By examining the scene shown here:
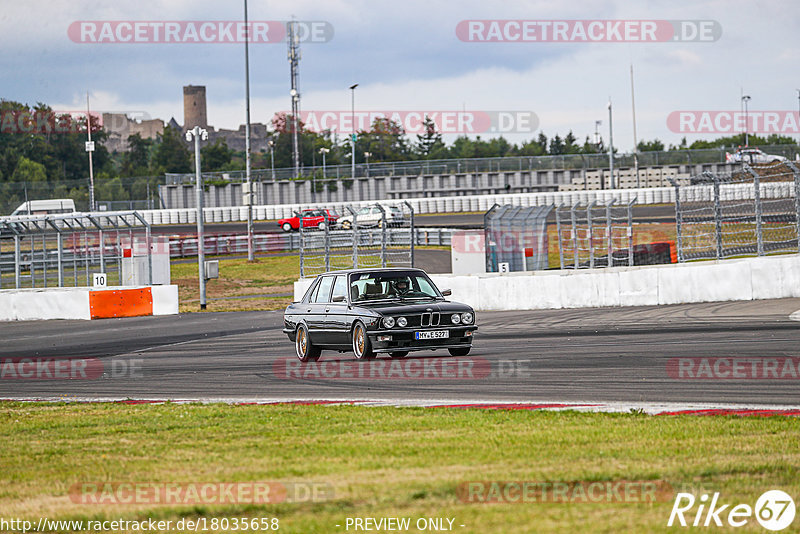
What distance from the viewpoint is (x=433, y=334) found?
13.5m

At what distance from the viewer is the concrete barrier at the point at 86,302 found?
2683cm

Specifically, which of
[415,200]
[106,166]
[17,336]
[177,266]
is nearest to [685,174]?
[415,200]

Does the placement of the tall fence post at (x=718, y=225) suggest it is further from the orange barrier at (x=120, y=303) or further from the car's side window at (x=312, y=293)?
the orange barrier at (x=120, y=303)

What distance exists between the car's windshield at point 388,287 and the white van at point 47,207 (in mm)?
48893

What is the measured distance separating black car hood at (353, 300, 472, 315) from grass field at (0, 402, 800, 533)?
4.23m

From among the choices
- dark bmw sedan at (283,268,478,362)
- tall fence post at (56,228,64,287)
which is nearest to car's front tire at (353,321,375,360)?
dark bmw sedan at (283,268,478,362)

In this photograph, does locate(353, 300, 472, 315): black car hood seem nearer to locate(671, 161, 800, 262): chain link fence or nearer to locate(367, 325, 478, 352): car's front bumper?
locate(367, 325, 478, 352): car's front bumper

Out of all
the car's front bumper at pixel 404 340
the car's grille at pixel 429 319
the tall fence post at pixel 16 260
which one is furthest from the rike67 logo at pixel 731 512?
the tall fence post at pixel 16 260

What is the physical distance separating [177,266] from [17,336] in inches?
767

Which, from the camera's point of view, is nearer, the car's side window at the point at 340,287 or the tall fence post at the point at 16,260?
the car's side window at the point at 340,287

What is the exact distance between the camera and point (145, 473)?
257 inches

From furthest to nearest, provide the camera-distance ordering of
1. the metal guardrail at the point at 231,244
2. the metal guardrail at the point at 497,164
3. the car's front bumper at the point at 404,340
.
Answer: the metal guardrail at the point at 497,164 → the metal guardrail at the point at 231,244 → the car's front bumper at the point at 404,340

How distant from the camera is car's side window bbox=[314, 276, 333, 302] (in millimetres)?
14898

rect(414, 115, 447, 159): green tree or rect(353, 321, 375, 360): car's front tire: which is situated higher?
rect(414, 115, 447, 159): green tree
